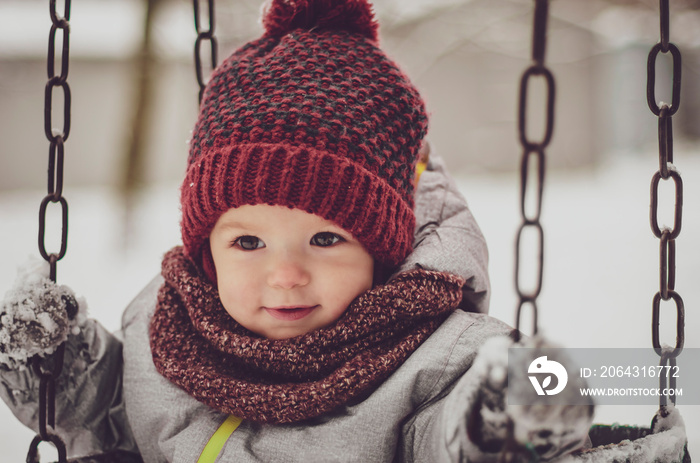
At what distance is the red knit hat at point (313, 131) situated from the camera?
102cm

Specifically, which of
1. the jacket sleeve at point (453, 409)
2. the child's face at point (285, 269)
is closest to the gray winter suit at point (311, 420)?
the jacket sleeve at point (453, 409)

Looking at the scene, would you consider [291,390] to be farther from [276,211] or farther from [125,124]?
[125,124]

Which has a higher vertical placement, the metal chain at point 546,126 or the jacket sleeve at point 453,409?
the metal chain at point 546,126

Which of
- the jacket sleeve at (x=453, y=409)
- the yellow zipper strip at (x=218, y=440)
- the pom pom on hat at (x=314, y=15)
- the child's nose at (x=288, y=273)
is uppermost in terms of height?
the pom pom on hat at (x=314, y=15)

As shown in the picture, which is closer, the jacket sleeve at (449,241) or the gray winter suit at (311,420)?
the gray winter suit at (311,420)

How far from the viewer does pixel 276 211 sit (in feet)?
3.42

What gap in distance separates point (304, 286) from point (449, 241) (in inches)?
11.9

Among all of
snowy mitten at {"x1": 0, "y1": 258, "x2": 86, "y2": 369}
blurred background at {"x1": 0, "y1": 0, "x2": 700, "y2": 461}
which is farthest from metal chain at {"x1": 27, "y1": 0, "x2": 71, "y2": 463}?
blurred background at {"x1": 0, "y1": 0, "x2": 700, "y2": 461}

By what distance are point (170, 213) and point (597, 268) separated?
332 cm

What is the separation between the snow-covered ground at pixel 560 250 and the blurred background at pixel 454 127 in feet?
0.07

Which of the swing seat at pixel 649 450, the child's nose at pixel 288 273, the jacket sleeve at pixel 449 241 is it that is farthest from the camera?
the jacket sleeve at pixel 449 241

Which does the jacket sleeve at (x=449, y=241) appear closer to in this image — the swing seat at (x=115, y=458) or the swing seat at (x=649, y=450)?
the swing seat at (x=649, y=450)

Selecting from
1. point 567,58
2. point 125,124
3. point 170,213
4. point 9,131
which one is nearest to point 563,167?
point 567,58

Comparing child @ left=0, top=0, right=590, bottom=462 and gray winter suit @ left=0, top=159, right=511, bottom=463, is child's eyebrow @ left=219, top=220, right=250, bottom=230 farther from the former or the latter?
gray winter suit @ left=0, top=159, right=511, bottom=463
